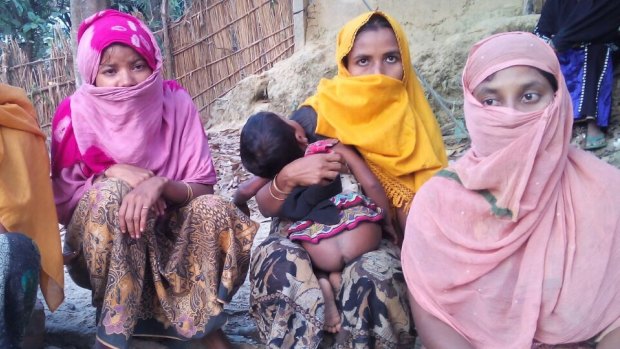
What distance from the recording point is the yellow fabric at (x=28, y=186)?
230 cm

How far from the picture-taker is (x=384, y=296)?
7.48 ft

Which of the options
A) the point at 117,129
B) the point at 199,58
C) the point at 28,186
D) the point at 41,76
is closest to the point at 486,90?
the point at 117,129

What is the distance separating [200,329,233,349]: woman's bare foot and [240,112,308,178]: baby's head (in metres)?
0.71

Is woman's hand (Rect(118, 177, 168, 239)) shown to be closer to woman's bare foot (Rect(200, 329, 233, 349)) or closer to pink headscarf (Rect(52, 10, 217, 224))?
pink headscarf (Rect(52, 10, 217, 224))

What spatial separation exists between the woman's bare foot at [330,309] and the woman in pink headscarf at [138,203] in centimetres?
39

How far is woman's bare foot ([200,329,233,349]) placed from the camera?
262 centimetres

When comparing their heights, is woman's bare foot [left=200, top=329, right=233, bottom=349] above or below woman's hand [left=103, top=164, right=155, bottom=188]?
below

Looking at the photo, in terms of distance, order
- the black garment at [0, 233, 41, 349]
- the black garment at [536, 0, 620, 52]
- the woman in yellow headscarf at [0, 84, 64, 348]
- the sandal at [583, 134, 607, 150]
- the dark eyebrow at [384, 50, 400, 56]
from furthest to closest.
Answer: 1. the sandal at [583, 134, 607, 150]
2. the black garment at [536, 0, 620, 52]
3. the dark eyebrow at [384, 50, 400, 56]
4. the woman in yellow headscarf at [0, 84, 64, 348]
5. the black garment at [0, 233, 41, 349]

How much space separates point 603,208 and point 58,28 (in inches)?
377

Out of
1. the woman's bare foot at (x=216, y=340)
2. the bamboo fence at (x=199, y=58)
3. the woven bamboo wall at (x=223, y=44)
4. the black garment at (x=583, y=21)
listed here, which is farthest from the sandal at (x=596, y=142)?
the bamboo fence at (x=199, y=58)

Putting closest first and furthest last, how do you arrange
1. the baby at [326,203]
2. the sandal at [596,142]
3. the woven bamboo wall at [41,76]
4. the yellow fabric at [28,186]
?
1. the yellow fabric at [28,186]
2. the baby at [326,203]
3. the sandal at [596,142]
4. the woven bamboo wall at [41,76]

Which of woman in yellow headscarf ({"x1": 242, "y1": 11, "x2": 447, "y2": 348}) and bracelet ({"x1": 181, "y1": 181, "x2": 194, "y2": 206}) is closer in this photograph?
woman in yellow headscarf ({"x1": 242, "y1": 11, "x2": 447, "y2": 348})

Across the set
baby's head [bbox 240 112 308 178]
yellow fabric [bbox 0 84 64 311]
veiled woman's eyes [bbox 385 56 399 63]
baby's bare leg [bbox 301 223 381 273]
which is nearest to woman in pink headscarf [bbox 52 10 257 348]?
yellow fabric [bbox 0 84 64 311]

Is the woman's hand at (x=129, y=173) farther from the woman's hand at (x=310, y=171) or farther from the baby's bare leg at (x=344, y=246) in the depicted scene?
the baby's bare leg at (x=344, y=246)
